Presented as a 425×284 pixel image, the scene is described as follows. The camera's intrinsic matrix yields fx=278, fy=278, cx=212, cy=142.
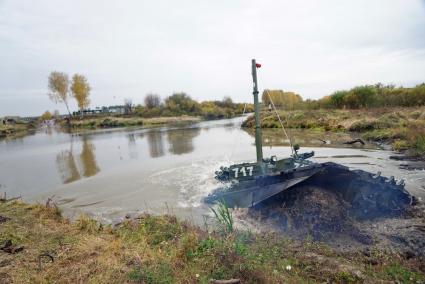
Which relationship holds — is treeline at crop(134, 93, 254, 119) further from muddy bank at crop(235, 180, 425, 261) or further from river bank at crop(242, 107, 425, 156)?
muddy bank at crop(235, 180, 425, 261)

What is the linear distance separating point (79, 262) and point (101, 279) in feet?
2.51

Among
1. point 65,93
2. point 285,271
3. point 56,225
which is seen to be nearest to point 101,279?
point 285,271

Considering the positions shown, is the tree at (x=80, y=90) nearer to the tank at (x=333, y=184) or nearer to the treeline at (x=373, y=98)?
the treeline at (x=373, y=98)

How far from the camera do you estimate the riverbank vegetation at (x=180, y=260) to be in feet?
12.8

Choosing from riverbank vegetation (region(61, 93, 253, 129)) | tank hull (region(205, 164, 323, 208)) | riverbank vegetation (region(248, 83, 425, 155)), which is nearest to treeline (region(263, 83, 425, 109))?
riverbank vegetation (region(248, 83, 425, 155))

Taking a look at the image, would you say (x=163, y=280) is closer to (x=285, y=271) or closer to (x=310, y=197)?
(x=285, y=271)

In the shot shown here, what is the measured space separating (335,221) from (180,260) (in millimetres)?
3502

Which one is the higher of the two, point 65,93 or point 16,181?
point 65,93

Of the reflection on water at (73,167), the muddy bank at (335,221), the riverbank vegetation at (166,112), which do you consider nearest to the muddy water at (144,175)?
the reflection on water at (73,167)

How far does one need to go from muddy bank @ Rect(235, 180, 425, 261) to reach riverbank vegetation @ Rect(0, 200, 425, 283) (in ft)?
1.50

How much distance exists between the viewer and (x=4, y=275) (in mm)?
4129

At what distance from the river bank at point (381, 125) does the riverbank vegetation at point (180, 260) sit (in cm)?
1017

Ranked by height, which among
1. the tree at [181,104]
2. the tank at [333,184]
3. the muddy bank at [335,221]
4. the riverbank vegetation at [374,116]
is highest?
the tree at [181,104]

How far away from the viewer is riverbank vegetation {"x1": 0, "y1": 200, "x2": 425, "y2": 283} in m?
3.90
